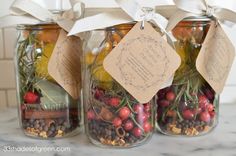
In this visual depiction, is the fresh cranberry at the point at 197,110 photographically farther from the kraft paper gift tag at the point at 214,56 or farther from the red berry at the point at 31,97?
the red berry at the point at 31,97

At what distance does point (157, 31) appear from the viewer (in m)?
0.52

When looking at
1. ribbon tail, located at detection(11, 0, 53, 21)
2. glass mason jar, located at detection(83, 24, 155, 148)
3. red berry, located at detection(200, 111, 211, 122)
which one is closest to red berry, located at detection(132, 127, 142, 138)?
glass mason jar, located at detection(83, 24, 155, 148)

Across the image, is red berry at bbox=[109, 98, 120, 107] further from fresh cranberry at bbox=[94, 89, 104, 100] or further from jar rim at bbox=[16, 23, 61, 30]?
jar rim at bbox=[16, 23, 61, 30]

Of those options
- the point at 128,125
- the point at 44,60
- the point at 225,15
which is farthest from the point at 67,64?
the point at 225,15

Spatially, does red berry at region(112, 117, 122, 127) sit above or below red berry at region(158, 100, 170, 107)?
below

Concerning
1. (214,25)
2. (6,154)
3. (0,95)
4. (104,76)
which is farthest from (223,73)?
(0,95)

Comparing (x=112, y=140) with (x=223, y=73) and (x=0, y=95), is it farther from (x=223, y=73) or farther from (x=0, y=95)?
(x=0, y=95)

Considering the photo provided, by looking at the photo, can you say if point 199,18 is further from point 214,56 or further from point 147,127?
point 147,127

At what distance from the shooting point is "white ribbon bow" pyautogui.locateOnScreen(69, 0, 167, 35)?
488mm

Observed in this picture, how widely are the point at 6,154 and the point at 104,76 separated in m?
0.18

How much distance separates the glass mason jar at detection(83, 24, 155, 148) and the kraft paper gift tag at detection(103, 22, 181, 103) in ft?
0.06

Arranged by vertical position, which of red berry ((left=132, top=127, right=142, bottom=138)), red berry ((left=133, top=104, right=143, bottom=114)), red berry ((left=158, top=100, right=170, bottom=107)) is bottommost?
red berry ((left=132, top=127, right=142, bottom=138))

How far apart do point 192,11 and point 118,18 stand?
111 millimetres

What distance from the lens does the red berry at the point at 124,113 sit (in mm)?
510
